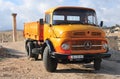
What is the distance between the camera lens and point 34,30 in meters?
18.2

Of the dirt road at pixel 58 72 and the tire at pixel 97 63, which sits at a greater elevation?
the tire at pixel 97 63

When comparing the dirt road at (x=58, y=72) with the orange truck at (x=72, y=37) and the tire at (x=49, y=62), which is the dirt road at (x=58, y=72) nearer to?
the tire at (x=49, y=62)

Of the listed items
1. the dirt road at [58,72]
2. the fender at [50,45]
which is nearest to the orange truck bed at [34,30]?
the dirt road at [58,72]

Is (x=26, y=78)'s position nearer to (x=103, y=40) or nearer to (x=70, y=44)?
(x=70, y=44)

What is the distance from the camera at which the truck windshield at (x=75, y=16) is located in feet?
50.5

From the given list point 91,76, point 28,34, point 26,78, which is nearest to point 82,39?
point 91,76

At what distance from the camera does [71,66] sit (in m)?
16.5

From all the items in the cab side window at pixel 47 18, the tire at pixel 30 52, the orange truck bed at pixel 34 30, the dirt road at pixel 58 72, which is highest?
the cab side window at pixel 47 18

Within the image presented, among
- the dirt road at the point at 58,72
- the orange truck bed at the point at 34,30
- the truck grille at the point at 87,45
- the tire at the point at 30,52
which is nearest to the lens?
the dirt road at the point at 58,72

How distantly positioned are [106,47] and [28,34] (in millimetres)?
6739

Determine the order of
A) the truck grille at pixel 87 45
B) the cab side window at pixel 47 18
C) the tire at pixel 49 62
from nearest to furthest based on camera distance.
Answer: the truck grille at pixel 87 45, the tire at pixel 49 62, the cab side window at pixel 47 18

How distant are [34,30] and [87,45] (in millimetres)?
4638

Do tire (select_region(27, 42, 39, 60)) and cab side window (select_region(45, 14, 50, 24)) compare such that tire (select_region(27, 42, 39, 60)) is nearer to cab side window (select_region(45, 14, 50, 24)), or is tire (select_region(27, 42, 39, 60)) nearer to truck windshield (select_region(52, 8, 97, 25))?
cab side window (select_region(45, 14, 50, 24))

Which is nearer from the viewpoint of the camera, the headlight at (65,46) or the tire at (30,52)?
the headlight at (65,46)
